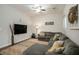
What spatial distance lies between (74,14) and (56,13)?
307 mm

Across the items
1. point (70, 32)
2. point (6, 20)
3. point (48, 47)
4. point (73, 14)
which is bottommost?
point (48, 47)

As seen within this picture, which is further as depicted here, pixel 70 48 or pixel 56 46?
pixel 56 46

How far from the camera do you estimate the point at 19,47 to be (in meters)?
1.85

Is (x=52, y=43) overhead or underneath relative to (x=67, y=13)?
underneath

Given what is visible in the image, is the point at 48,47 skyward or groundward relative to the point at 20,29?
groundward

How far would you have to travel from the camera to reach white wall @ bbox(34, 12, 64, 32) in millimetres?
1846

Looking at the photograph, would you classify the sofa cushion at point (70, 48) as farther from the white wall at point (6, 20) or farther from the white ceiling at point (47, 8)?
the white wall at point (6, 20)

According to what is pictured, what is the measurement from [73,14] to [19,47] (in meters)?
1.10

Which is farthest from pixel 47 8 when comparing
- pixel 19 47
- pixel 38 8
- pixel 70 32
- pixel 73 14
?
pixel 19 47

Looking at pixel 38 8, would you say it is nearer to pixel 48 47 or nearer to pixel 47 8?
pixel 47 8

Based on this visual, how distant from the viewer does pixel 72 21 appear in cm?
185

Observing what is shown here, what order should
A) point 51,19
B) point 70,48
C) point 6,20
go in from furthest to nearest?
point 51,19 < point 6,20 < point 70,48
